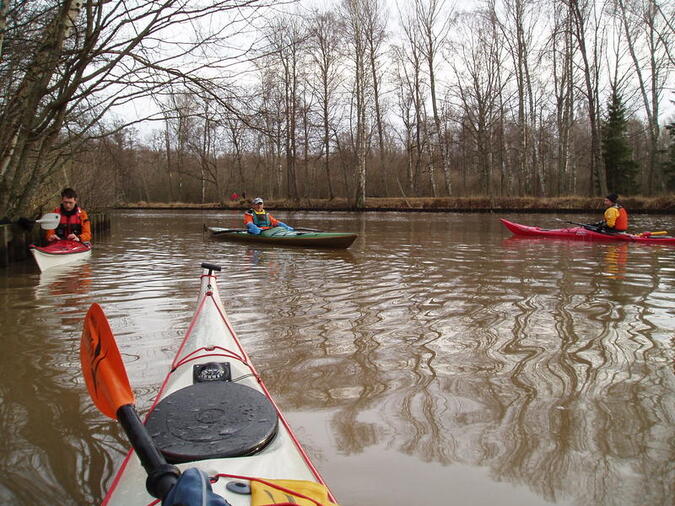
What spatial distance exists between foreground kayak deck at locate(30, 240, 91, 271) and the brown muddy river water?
349 mm

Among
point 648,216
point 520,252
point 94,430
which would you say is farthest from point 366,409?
point 648,216

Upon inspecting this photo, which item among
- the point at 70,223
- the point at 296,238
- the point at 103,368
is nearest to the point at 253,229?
the point at 296,238

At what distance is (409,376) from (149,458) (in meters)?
2.23

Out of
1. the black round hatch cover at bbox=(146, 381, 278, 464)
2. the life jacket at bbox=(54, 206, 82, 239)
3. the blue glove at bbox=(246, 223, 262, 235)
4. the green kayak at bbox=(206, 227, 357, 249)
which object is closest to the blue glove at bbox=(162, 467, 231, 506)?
the black round hatch cover at bbox=(146, 381, 278, 464)

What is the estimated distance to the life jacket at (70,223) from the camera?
8461 mm

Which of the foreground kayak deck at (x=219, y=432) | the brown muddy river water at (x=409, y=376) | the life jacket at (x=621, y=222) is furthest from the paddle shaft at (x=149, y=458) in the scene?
the life jacket at (x=621, y=222)

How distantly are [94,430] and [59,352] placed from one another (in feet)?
5.11

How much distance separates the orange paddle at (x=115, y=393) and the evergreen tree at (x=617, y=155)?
33466 mm

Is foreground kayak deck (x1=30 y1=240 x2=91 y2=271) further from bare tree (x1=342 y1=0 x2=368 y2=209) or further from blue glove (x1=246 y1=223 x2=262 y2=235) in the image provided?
bare tree (x1=342 y1=0 x2=368 y2=209)

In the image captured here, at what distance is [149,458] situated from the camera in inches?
61.4

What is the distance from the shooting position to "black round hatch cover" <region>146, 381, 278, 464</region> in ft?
6.02

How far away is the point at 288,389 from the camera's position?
3279mm

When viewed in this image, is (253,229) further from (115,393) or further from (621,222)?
(115,393)

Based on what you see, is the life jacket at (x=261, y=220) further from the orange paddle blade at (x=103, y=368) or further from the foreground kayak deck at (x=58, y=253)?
the orange paddle blade at (x=103, y=368)
